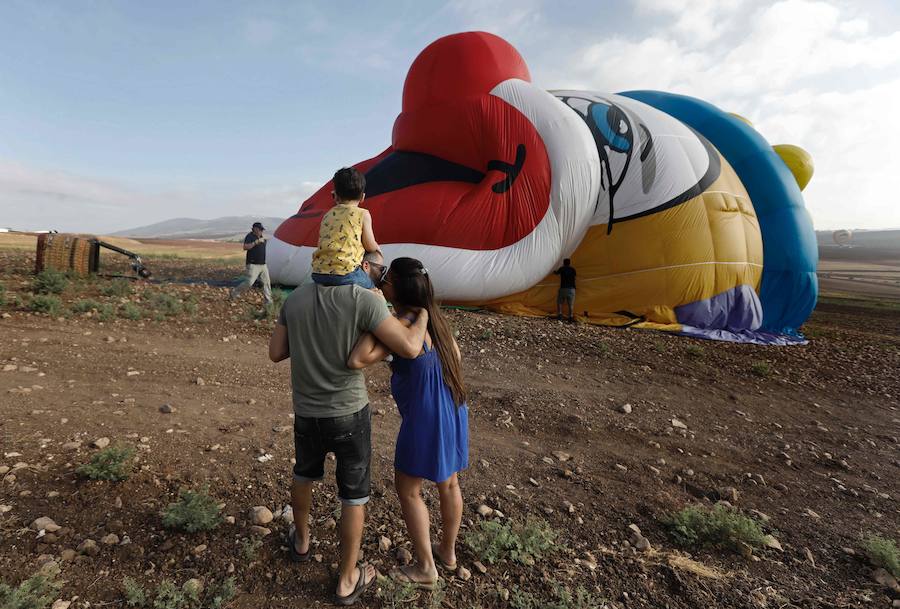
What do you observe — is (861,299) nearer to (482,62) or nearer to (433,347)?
(482,62)

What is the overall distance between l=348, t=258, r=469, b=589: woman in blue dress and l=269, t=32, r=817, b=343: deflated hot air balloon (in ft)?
23.0

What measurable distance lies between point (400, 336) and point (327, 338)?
0.32m

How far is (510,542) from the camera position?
2611 millimetres

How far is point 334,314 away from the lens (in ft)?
6.49

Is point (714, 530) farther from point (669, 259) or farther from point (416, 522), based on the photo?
point (669, 259)

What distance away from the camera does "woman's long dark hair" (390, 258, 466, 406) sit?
214 cm

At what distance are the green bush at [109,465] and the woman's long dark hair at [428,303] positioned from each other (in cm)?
223

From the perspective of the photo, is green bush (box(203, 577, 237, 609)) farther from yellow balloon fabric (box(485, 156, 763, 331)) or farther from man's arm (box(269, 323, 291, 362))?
yellow balloon fabric (box(485, 156, 763, 331))

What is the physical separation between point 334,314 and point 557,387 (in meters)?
4.19

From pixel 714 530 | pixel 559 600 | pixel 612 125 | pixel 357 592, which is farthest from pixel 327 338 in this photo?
pixel 612 125

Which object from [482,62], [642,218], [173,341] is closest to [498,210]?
[642,218]

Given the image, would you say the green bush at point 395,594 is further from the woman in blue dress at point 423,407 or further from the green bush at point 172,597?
the green bush at point 172,597

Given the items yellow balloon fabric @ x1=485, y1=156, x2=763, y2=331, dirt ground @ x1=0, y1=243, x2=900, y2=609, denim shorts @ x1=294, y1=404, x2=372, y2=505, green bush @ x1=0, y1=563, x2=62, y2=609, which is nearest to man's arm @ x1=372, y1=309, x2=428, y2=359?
→ denim shorts @ x1=294, y1=404, x2=372, y2=505

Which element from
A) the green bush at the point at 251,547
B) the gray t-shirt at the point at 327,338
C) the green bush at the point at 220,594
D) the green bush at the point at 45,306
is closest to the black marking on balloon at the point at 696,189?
the gray t-shirt at the point at 327,338
